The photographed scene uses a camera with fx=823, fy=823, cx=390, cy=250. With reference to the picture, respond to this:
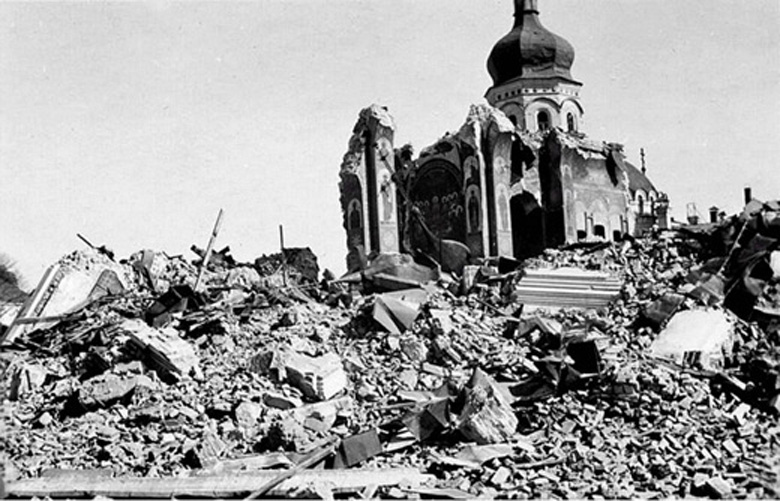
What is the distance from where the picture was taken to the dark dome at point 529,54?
109ft

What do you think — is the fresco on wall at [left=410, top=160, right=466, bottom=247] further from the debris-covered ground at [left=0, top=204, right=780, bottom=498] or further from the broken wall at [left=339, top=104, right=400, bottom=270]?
the debris-covered ground at [left=0, top=204, right=780, bottom=498]

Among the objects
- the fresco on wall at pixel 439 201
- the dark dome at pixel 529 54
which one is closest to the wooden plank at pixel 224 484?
the fresco on wall at pixel 439 201

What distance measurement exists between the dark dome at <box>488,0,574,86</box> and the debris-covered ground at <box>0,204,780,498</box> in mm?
21573

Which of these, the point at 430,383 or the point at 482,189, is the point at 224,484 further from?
the point at 482,189

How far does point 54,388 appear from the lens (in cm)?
961

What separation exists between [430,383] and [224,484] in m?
3.18

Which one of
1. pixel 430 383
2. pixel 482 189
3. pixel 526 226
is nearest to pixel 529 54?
pixel 526 226

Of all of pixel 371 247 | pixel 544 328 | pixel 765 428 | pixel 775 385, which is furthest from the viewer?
pixel 371 247

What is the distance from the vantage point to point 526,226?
2467 centimetres

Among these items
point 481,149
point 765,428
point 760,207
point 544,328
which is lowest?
point 765,428

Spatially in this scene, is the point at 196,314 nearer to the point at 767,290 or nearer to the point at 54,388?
the point at 54,388

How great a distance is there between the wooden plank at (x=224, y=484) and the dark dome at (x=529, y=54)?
93.4 feet

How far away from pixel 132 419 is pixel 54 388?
1.81 m

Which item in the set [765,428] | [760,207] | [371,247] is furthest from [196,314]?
[371,247]
